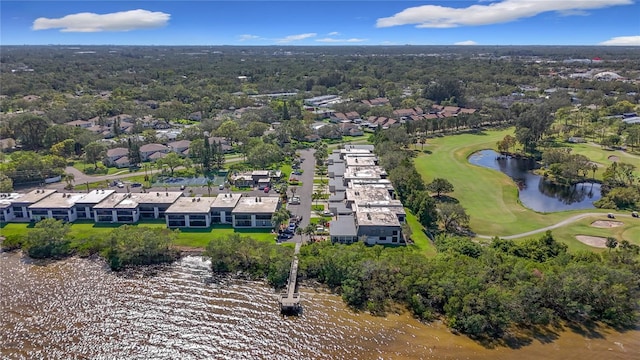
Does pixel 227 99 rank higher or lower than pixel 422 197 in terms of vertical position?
higher

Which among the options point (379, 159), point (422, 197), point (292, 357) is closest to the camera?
point (292, 357)

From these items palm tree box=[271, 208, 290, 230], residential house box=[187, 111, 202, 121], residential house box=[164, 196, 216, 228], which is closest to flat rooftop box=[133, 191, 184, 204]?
residential house box=[164, 196, 216, 228]

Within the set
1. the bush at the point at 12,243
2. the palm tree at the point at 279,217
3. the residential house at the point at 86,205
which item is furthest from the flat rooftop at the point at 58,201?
the palm tree at the point at 279,217

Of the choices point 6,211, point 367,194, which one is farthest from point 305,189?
point 6,211

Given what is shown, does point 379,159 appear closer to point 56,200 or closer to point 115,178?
point 115,178

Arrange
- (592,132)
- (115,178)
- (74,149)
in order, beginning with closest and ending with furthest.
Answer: (115,178), (74,149), (592,132)

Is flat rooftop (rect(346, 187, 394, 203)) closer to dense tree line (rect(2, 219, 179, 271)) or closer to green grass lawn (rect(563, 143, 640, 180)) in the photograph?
dense tree line (rect(2, 219, 179, 271))

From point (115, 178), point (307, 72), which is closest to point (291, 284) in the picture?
point (115, 178)
